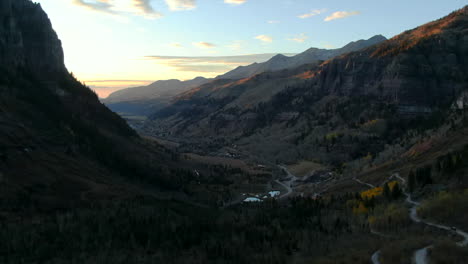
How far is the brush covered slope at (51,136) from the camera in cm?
8869

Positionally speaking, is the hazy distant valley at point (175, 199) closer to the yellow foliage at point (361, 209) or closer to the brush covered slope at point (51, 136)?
the yellow foliage at point (361, 209)

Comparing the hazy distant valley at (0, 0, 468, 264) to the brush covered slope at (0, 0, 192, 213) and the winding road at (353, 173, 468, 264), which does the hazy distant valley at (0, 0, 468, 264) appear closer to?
the winding road at (353, 173, 468, 264)

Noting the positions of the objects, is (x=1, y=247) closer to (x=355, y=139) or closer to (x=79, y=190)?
(x=79, y=190)

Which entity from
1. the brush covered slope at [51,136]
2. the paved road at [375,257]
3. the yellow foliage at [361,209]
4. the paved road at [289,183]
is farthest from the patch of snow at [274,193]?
the paved road at [375,257]

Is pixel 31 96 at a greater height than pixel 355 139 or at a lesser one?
greater

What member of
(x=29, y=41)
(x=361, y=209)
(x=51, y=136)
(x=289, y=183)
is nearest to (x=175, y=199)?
(x=51, y=136)

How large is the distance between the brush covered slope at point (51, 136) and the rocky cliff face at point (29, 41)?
354 mm

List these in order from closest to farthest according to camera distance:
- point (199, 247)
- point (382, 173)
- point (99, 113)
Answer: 1. point (199, 247)
2. point (382, 173)
3. point (99, 113)

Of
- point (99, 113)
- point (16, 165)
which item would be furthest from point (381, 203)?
point (99, 113)

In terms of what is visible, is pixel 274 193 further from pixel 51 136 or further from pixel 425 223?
pixel 425 223

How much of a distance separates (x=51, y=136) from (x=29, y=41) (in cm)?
7863

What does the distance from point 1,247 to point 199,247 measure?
26.2 meters

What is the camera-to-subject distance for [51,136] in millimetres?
117312

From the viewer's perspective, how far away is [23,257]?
54062 mm
